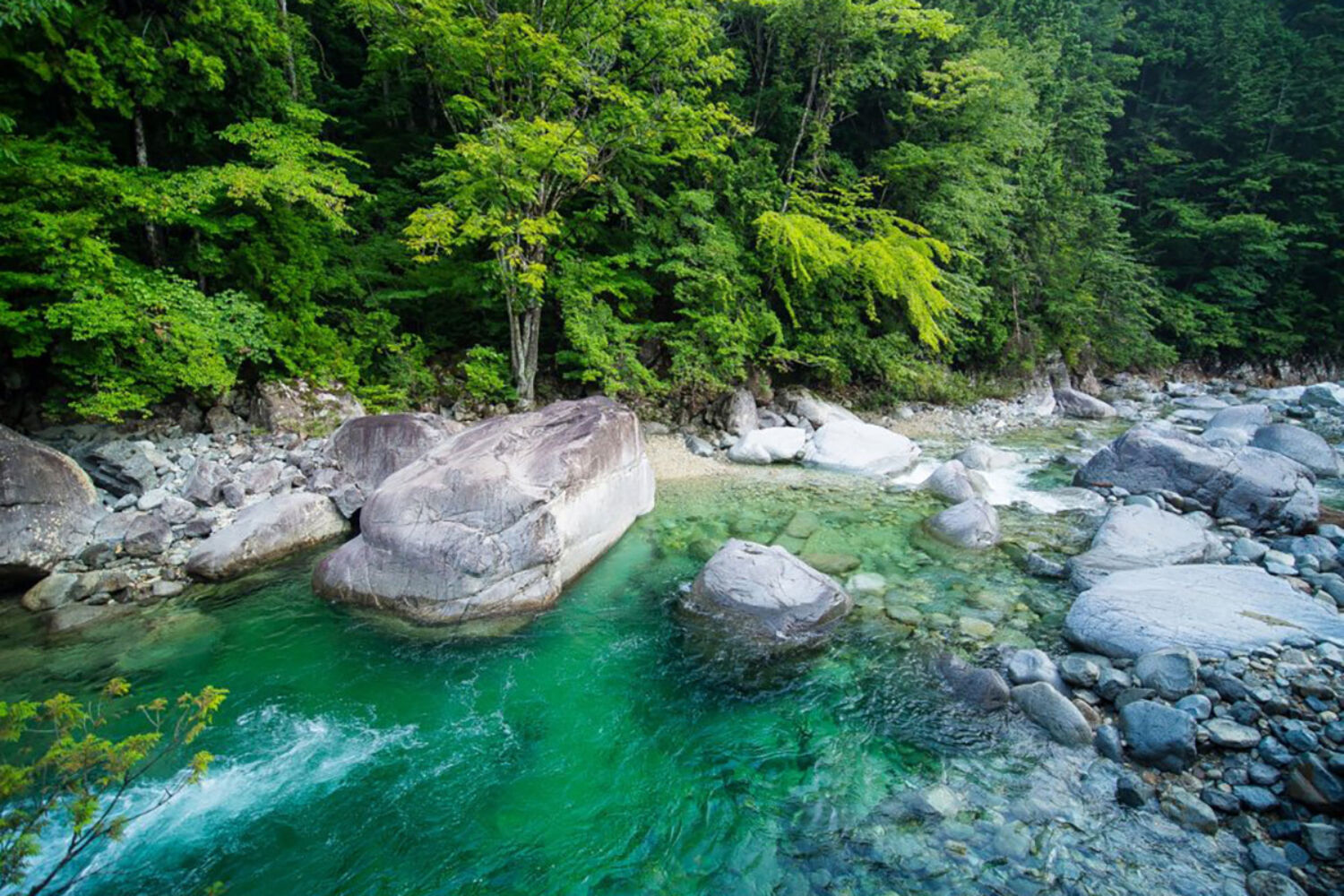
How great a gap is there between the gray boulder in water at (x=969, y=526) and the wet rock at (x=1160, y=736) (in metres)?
3.51

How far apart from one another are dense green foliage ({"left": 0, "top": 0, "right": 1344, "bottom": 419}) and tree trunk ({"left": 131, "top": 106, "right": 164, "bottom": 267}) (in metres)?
0.10

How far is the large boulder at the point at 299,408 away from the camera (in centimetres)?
949

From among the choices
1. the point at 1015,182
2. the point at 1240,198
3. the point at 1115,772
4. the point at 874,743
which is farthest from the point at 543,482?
the point at 1240,198

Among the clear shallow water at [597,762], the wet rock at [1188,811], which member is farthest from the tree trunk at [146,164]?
the wet rock at [1188,811]

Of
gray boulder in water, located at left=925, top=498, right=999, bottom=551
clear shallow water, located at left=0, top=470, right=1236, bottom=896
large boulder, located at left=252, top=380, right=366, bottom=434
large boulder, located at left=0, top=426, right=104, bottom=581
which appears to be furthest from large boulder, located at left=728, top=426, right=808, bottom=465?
large boulder, located at left=0, top=426, right=104, bottom=581

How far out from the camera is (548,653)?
5547mm

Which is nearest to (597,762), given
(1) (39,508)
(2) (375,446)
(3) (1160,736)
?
(3) (1160,736)

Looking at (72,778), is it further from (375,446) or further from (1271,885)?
(375,446)

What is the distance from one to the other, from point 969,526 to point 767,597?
364 cm

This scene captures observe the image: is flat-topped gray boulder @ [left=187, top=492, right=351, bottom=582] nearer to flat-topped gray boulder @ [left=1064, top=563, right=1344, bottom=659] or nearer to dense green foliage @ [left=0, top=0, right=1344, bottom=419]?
dense green foliage @ [left=0, top=0, right=1344, bottom=419]

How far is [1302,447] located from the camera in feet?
34.6

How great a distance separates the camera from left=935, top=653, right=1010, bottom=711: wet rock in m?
4.64

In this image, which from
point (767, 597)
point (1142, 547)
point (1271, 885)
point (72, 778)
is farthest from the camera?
point (1142, 547)

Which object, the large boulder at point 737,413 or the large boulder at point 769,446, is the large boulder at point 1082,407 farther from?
the large boulder at point 737,413
